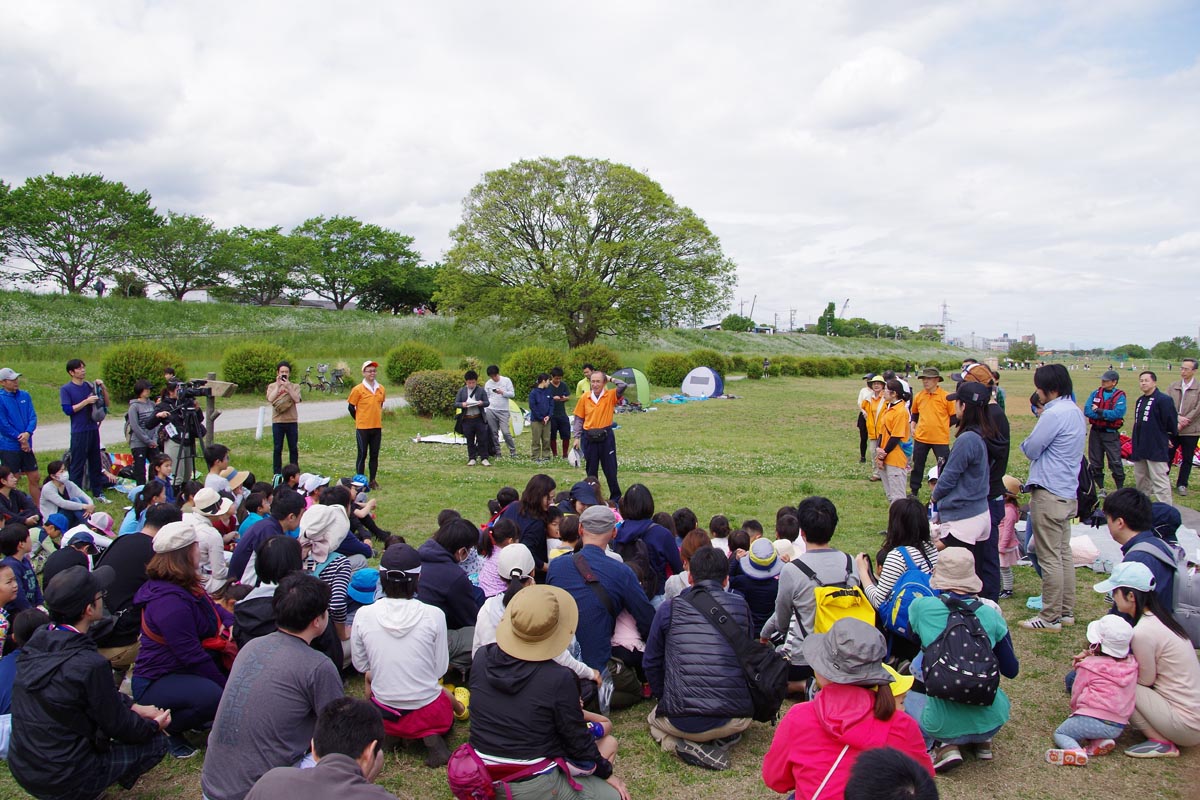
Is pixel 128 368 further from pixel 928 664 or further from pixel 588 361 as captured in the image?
pixel 928 664

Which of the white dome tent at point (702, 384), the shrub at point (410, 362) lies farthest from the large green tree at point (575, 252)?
the shrub at point (410, 362)

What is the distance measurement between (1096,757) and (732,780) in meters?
1.99

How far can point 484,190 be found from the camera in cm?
3569

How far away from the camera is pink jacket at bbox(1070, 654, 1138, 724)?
3.67 metres

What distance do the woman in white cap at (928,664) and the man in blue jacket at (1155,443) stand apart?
20.5 feet

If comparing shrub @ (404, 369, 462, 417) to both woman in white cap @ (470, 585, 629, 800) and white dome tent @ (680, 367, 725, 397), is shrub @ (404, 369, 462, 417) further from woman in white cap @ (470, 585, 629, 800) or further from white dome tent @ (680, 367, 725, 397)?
woman in white cap @ (470, 585, 629, 800)

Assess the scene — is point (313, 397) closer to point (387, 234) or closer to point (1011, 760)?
point (1011, 760)

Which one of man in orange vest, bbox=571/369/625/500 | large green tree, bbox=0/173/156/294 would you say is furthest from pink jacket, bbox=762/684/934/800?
large green tree, bbox=0/173/156/294

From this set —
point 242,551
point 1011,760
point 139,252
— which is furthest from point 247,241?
point 1011,760

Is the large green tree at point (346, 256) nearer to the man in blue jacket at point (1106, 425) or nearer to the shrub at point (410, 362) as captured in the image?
the shrub at point (410, 362)

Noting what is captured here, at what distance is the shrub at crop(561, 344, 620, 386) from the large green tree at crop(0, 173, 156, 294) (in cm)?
3355

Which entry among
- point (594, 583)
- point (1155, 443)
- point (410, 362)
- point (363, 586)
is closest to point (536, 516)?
point (363, 586)

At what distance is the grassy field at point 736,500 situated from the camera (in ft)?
11.5

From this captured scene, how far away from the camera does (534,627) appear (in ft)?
9.93
